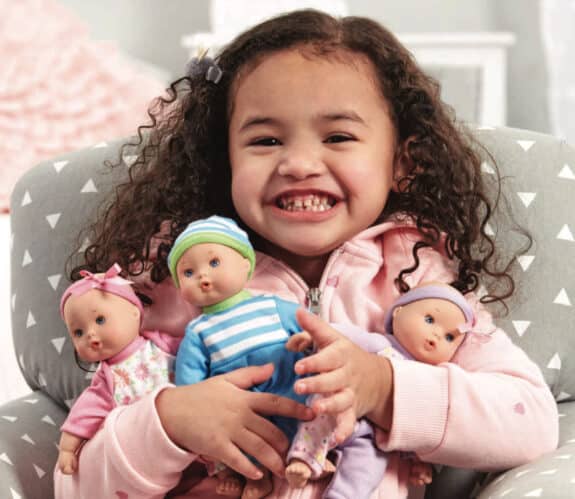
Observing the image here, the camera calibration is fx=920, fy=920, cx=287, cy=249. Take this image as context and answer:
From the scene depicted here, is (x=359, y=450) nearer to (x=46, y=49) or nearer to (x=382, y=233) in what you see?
(x=382, y=233)

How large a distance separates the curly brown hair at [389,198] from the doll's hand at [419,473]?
0.21 meters

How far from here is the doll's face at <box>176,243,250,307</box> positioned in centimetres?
95

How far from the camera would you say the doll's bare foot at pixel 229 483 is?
99 centimetres

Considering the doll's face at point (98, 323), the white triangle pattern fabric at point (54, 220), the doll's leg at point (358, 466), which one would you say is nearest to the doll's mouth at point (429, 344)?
the doll's leg at point (358, 466)

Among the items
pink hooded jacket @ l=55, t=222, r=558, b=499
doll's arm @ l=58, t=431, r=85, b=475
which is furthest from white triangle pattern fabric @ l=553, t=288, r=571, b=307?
doll's arm @ l=58, t=431, r=85, b=475

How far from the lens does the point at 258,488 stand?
0.97 metres

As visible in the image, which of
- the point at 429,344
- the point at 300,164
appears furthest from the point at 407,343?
the point at 300,164

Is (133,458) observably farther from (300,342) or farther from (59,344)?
(59,344)

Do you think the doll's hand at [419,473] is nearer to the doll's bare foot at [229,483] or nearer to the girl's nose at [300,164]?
the doll's bare foot at [229,483]

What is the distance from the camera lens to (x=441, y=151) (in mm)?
1171

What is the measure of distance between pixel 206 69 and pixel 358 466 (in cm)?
54

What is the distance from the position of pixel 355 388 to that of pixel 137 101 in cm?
170

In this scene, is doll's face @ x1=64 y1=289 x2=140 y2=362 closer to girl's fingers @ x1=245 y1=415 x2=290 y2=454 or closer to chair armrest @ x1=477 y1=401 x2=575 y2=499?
girl's fingers @ x1=245 y1=415 x2=290 y2=454

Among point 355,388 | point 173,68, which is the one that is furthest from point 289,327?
point 173,68
